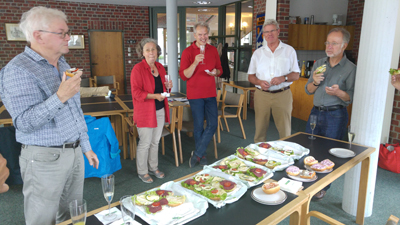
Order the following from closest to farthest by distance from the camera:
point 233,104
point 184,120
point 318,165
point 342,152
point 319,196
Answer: point 318,165
point 342,152
point 319,196
point 184,120
point 233,104

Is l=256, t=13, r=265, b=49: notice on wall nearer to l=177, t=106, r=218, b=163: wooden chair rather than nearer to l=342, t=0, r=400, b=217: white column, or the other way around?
l=177, t=106, r=218, b=163: wooden chair

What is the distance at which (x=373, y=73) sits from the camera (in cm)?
238

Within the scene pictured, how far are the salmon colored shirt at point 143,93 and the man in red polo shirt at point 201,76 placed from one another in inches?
19.8

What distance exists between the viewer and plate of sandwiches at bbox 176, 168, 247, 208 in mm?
1391

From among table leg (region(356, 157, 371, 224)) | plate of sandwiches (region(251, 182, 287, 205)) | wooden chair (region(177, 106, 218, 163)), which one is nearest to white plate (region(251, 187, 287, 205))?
plate of sandwiches (region(251, 182, 287, 205))

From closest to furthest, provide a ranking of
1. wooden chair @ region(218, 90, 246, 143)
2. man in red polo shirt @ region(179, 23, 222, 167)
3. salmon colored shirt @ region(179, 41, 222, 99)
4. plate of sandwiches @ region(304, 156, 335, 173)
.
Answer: plate of sandwiches @ region(304, 156, 335, 173)
man in red polo shirt @ region(179, 23, 222, 167)
salmon colored shirt @ region(179, 41, 222, 99)
wooden chair @ region(218, 90, 246, 143)

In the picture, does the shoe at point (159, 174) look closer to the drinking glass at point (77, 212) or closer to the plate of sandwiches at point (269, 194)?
the plate of sandwiches at point (269, 194)

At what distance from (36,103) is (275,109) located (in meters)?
2.42

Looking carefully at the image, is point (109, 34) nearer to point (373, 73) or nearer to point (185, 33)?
point (185, 33)

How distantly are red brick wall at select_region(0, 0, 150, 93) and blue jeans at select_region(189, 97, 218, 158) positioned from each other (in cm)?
582

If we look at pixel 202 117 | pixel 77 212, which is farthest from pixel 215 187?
pixel 202 117

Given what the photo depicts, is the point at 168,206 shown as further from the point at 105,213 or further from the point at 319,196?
the point at 319,196

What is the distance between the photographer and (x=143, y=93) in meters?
2.89

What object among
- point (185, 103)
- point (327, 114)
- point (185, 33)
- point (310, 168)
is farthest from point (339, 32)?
point (185, 33)
